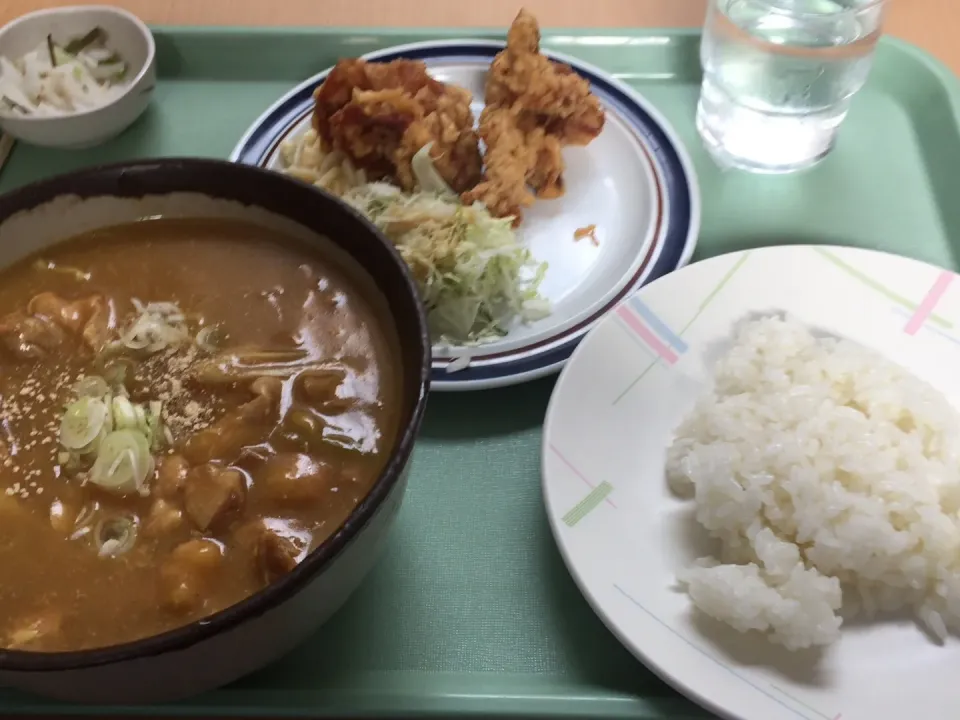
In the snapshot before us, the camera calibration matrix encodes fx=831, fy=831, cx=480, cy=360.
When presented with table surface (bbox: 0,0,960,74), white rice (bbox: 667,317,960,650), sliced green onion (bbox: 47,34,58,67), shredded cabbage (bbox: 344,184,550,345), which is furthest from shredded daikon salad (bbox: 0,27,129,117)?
white rice (bbox: 667,317,960,650)

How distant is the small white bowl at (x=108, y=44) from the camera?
184 cm

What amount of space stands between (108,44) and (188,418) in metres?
1.36

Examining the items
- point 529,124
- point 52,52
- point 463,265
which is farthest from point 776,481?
point 52,52

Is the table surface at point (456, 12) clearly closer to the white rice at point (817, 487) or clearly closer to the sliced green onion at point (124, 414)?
the white rice at point (817, 487)

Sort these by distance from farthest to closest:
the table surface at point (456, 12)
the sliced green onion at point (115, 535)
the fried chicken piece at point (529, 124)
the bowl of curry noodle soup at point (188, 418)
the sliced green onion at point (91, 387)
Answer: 1. the table surface at point (456, 12)
2. the fried chicken piece at point (529, 124)
3. the sliced green onion at point (91, 387)
4. the sliced green onion at point (115, 535)
5. the bowl of curry noodle soup at point (188, 418)

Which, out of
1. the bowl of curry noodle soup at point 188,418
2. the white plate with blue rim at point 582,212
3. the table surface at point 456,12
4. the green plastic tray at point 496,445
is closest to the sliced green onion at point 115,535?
the bowl of curry noodle soup at point 188,418

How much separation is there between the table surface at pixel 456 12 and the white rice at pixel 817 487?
1.21m

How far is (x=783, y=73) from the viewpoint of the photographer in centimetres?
182

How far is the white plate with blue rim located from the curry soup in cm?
30

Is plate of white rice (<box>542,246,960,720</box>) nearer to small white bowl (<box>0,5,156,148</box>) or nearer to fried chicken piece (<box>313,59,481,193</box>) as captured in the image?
fried chicken piece (<box>313,59,481,193</box>)

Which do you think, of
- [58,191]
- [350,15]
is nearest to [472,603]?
[58,191]

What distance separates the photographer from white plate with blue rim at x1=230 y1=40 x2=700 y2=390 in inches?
58.4

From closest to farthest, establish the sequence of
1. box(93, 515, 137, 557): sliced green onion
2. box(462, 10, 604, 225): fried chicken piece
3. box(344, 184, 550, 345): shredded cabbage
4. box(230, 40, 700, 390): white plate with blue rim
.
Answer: box(93, 515, 137, 557): sliced green onion → box(230, 40, 700, 390): white plate with blue rim → box(344, 184, 550, 345): shredded cabbage → box(462, 10, 604, 225): fried chicken piece

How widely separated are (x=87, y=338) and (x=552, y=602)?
0.79 m
